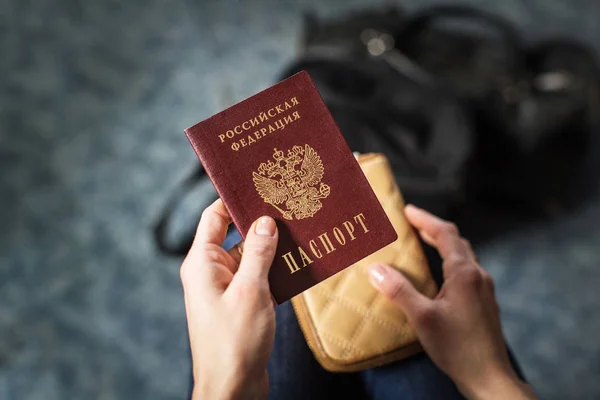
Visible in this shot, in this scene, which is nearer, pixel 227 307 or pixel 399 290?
pixel 227 307

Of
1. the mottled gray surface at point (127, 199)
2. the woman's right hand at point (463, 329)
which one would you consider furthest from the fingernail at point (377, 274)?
the mottled gray surface at point (127, 199)

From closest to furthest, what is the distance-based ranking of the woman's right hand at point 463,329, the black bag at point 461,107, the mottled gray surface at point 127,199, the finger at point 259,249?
1. the finger at point 259,249
2. the woman's right hand at point 463,329
3. the black bag at point 461,107
4. the mottled gray surface at point 127,199

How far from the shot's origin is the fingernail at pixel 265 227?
46 centimetres

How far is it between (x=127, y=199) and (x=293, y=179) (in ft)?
2.76

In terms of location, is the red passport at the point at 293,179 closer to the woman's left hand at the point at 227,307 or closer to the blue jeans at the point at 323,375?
the woman's left hand at the point at 227,307

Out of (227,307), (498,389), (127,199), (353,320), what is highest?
(127,199)

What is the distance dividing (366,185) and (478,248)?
30.3 inches

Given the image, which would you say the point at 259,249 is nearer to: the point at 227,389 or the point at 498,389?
the point at 227,389

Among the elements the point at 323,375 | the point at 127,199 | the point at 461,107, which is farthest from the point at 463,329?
the point at 127,199

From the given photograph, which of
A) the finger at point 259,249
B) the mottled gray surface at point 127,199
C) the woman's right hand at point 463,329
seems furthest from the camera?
the mottled gray surface at point 127,199

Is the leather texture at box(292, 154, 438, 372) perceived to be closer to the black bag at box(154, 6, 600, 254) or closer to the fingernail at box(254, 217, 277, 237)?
the fingernail at box(254, 217, 277, 237)

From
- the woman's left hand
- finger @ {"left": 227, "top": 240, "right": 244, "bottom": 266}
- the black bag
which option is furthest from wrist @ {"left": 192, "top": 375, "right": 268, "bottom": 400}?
the black bag

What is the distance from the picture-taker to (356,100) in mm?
987

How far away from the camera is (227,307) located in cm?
48
